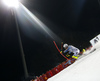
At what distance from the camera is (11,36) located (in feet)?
23.5

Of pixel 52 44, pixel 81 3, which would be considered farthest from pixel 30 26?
pixel 81 3

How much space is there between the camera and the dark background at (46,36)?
7054 millimetres

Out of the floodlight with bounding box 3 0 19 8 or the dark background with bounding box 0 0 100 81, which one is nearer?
the floodlight with bounding box 3 0 19 8

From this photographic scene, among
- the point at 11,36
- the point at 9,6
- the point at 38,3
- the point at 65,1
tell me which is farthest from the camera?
the point at 65,1

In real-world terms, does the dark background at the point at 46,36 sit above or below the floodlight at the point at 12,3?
below

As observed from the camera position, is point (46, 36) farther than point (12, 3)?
Yes

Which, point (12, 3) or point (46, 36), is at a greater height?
point (12, 3)

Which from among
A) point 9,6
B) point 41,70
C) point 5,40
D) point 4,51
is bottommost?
point 41,70

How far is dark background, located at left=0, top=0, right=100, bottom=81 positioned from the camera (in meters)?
7.05

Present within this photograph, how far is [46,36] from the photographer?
8.45m

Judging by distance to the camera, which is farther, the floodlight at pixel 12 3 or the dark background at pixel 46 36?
the dark background at pixel 46 36

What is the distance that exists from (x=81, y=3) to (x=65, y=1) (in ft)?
4.92

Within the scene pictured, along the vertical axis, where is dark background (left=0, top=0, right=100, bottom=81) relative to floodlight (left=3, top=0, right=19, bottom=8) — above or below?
below

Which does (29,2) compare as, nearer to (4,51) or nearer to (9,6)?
(9,6)
